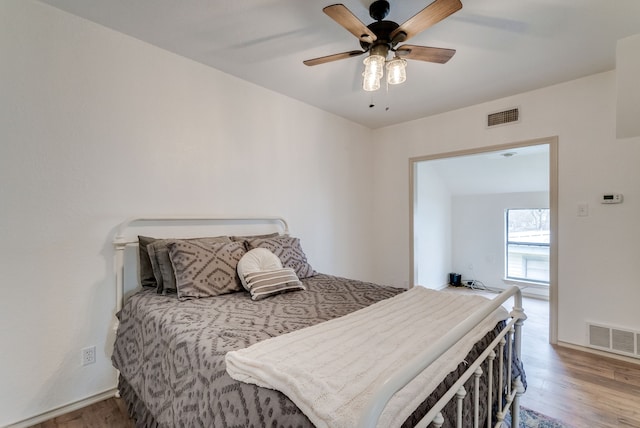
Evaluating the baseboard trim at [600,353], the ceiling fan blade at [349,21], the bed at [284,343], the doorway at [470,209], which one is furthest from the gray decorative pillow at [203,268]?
the baseboard trim at [600,353]

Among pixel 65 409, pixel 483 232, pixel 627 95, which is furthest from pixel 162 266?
pixel 483 232

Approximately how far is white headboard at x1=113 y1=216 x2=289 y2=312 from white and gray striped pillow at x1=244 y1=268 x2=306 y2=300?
0.74m

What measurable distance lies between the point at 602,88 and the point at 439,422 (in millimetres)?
3303

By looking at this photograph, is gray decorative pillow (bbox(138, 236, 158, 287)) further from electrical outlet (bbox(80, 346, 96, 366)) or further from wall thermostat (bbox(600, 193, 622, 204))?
wall thermostat (bbox(600, 193, 622, 204))

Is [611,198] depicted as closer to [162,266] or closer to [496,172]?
[496,172]

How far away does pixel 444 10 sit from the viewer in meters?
1.46

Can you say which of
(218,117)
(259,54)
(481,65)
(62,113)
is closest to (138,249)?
(62,113)

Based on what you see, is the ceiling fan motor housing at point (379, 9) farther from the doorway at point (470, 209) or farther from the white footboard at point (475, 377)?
the doorway at point (470, 209)

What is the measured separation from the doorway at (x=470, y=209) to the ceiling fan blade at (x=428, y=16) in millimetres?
2298

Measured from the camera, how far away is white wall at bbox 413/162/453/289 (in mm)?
4598

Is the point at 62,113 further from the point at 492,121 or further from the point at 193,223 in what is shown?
the point at 492,121

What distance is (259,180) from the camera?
291 centimetres

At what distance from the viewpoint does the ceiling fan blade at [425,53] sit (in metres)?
1.78

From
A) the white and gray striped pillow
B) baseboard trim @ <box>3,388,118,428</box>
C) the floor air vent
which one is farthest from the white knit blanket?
the floor air vent
